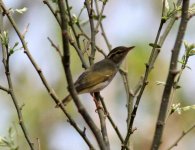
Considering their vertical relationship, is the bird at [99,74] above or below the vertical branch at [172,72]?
above

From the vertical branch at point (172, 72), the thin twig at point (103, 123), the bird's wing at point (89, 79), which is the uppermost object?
the bird's wing at point (89, 79)

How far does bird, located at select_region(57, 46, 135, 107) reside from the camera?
545cm

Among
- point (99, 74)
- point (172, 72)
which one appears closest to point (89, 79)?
point (99, 74)

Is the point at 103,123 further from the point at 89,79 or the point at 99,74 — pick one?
the point at 99,74

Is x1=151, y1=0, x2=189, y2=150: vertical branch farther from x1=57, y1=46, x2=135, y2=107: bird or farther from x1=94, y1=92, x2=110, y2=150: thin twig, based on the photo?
x1=57, y1=46, x2=135, y2=107: bird

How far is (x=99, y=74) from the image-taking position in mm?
5914

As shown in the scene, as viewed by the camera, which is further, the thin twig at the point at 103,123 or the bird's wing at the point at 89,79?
the bird's wing at the point at 89,79

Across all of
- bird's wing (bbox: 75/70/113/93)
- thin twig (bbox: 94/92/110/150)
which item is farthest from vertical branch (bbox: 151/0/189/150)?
bird's wing (bbox: 75/70/113/93)

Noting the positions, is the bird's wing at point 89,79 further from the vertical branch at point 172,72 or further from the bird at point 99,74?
the vertical branch at point 172,72

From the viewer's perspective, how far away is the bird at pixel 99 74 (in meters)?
5.45

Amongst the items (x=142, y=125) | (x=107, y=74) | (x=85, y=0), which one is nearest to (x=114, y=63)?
(x=107, y=74)

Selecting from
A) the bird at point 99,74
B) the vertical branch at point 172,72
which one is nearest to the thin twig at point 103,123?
the bird at point 99,74

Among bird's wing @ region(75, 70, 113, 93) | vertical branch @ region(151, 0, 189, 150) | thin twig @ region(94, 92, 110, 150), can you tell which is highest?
bird's wing @ region(75, 70, 113, 93)

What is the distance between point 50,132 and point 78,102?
287 inches
